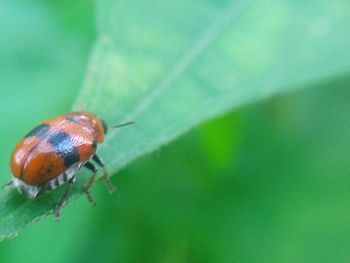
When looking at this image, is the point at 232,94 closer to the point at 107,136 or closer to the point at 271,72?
the point at 271,72

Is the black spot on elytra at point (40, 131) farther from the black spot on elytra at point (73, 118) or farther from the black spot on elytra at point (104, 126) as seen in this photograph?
the black spot on elytra at point (104, 126)

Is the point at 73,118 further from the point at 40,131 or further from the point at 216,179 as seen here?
the point at 216,179

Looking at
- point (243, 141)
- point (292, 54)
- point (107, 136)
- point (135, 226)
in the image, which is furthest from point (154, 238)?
point (292, 54)

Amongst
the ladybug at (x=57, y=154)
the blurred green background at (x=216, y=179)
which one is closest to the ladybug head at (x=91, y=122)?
the ladybug at (x=57, y=154)

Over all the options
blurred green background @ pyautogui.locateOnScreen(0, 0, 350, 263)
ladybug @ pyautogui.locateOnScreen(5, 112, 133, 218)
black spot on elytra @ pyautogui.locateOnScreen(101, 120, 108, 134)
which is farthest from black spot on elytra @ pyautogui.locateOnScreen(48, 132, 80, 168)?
blurred green background @ pyautogui.locateOnScreen(0, 0, 350, 263)

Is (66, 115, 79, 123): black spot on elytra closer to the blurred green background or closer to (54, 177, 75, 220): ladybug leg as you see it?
(54, 177, 75, 220): ladybug leg
